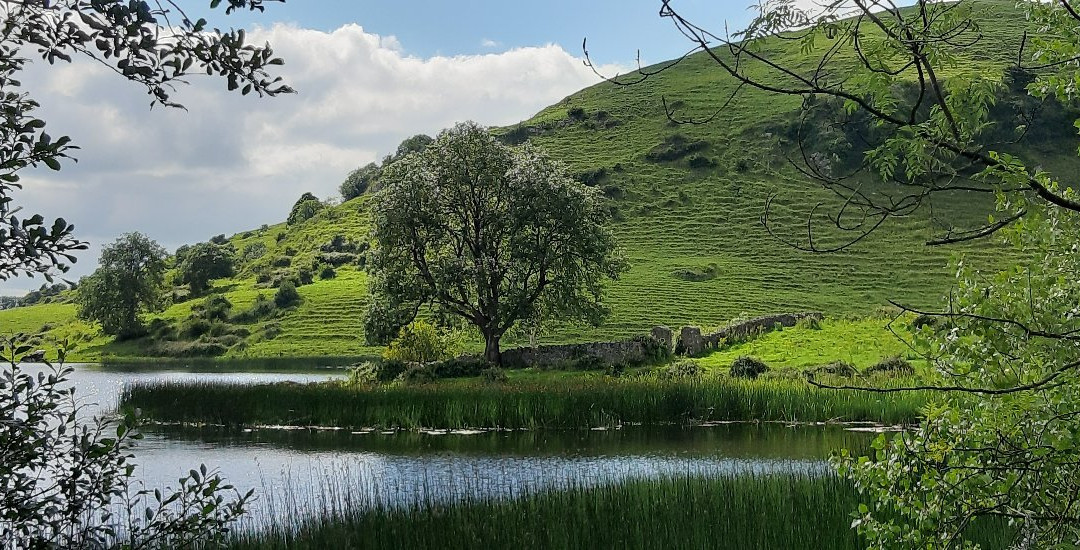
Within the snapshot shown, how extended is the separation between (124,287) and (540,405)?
74104 mm

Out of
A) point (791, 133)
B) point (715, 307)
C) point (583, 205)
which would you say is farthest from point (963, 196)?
point (583, 205)

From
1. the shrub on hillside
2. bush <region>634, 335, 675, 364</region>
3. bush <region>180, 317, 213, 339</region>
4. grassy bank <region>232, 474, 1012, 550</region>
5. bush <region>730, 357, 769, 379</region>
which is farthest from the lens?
the shrub on hillside

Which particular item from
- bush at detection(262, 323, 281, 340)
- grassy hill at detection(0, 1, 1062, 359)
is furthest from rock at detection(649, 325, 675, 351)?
bush at detection(262, 323, 281, 340)

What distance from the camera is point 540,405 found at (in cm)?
2420

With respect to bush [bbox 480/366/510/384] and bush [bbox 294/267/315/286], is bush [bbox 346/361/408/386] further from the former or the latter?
bush [bbox 294/267/315/286]

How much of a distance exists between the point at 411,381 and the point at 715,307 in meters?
37.0

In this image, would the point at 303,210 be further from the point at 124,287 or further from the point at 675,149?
the point at 675,149

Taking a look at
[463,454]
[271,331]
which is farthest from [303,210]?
[463,454]

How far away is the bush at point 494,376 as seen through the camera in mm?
29353

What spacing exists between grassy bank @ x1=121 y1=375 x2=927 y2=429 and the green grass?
17.6 feet

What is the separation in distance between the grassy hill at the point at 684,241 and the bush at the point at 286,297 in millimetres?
1576

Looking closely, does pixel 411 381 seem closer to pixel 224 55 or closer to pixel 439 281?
pixel 439 281

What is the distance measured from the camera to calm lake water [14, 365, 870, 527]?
1567cm

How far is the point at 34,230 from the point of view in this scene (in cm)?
436
